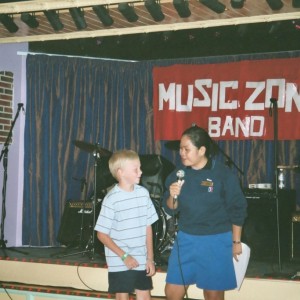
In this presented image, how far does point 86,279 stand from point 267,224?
7.33ft

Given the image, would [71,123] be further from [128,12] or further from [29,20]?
[128,12]

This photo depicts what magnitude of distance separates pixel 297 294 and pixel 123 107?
4.03m

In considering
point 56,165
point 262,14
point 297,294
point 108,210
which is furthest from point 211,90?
point 108,210

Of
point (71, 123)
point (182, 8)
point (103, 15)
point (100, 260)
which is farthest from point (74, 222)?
point (182, 8)

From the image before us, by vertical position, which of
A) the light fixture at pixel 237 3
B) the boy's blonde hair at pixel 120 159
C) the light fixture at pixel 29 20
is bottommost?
the boy's blonde hair at pixel 120 159

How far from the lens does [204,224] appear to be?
10.1ft

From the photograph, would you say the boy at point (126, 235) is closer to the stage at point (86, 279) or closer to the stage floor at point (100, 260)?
the stage at point (86, 279)

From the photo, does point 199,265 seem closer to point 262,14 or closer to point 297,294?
point 297,294

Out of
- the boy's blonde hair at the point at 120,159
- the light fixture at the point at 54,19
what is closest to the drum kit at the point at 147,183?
the light fixture at the point at 54,19

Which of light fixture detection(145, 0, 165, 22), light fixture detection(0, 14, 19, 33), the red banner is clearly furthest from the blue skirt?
the red banner

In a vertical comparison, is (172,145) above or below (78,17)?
below

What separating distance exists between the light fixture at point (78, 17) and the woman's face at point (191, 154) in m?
2.49

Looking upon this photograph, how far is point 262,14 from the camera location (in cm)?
500

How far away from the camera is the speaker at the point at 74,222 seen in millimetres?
6273
